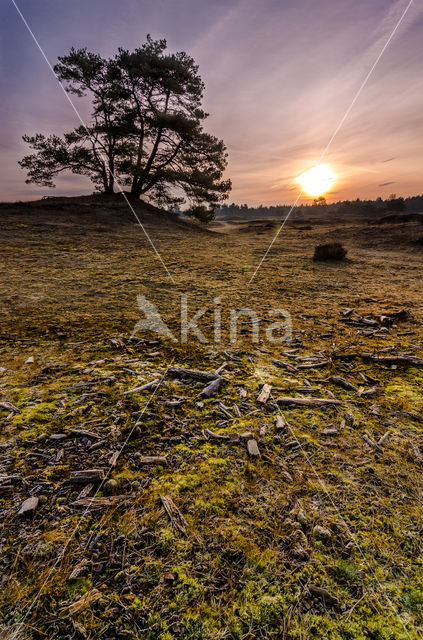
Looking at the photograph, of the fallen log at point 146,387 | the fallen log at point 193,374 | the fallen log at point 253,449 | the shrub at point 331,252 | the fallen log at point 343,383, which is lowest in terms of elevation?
the fallen log at point 343,383

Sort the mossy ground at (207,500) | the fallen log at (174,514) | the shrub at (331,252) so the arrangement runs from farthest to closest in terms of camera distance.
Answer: the shrub at (331,252) → the fallen log at (174,514) → the mossy ground at (207,500)

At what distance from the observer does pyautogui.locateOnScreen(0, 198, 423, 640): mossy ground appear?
1296mm

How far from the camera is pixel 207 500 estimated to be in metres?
1.81

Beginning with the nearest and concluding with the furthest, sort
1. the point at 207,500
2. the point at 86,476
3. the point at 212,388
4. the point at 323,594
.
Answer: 1. the point at 323,594
2. the point at 207,500
3. the point at 86,476
4. the point at 212,388

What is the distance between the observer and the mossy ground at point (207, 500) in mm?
1296

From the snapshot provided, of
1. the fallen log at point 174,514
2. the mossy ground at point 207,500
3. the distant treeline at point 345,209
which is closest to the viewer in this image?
the mossy ground at point 207,500

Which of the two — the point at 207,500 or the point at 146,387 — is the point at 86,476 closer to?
the point at 207,500

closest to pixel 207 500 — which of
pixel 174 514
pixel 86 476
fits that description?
pixel 174 514

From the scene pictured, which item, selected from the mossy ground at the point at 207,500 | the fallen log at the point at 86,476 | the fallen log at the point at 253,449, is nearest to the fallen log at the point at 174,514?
the mossy ground at the point at 207,500

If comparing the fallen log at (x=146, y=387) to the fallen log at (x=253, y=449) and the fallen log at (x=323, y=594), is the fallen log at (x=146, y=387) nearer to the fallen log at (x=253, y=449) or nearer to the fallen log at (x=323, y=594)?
the fallen log at (x=253, y=449)

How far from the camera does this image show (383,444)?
7.57 feet

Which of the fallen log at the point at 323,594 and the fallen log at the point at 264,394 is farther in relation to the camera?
the fallen log at the point at 264,394

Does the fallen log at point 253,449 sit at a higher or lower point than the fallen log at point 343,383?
higher

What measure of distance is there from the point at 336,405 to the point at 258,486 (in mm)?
1342
